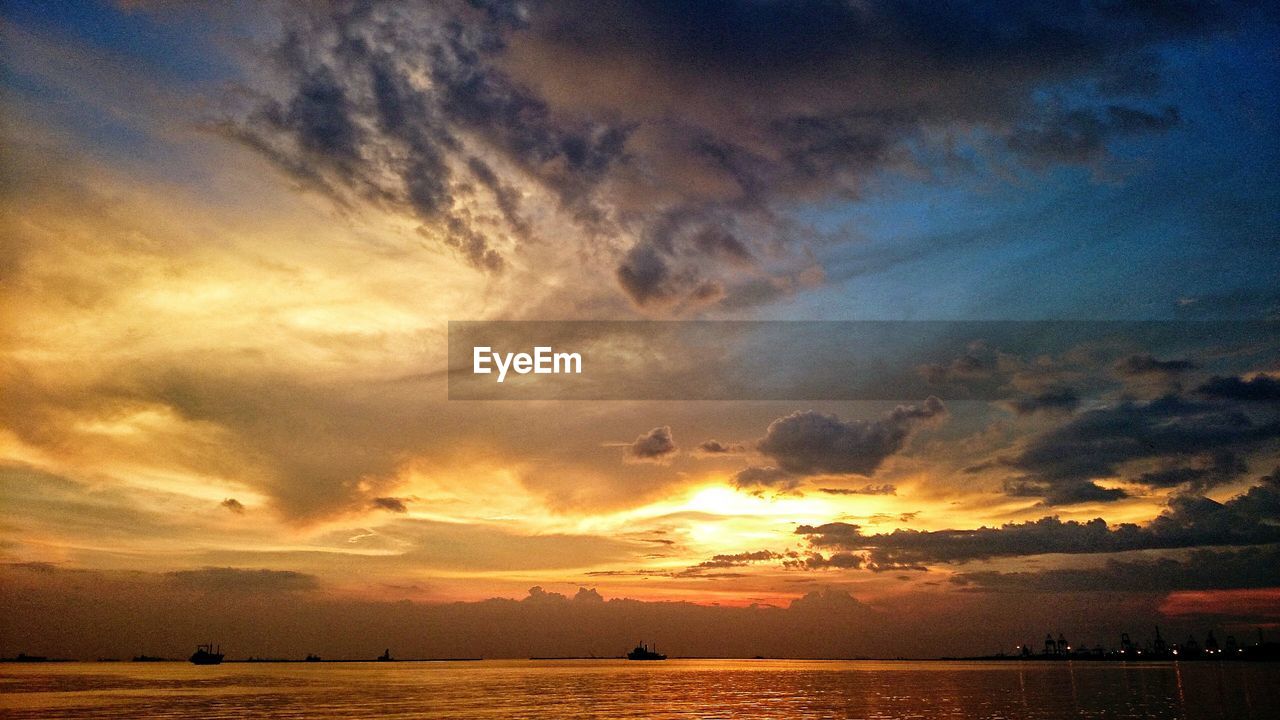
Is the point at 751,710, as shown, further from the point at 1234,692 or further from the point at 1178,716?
the point at 1234,692

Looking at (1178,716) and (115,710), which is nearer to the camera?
(1178,716)

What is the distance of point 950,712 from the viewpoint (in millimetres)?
96875

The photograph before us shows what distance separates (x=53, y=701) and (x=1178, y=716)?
151344 mm

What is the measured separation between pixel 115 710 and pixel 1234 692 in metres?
174

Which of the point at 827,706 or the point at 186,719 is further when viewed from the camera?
the point at 827,706

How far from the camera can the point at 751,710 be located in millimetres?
100875

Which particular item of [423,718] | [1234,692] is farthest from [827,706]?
[1234,692]

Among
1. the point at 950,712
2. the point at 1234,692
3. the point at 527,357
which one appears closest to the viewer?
the point at 527,357

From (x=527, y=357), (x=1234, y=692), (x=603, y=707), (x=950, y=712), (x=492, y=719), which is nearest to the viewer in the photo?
(x=527, y=357)

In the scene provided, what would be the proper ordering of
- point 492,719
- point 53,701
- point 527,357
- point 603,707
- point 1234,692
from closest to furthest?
1. point 527,357
2. point 492,719
3. point 603,707
4. point 53,701
5. point 1234,692

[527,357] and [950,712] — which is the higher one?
[527,357]

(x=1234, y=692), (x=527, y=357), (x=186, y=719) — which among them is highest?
(x=527, y=357)

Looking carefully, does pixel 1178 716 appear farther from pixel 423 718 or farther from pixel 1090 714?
pixel 423 718

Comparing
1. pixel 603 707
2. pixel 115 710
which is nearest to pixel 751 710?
pixel 603 707
